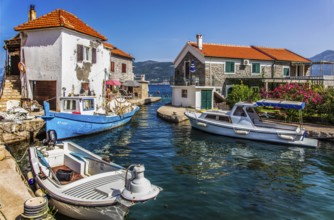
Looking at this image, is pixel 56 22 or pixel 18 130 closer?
pixel 18 130

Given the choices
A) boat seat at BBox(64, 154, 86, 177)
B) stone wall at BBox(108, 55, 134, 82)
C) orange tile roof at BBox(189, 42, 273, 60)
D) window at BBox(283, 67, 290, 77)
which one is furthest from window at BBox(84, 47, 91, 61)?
window at BBox(283, 67, 290, 77)

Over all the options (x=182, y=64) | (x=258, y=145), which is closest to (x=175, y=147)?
(x=258, y=145)

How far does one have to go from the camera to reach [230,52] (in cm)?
3198

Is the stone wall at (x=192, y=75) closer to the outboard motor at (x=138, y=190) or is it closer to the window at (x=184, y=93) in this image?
the window at (x=184, y=93)

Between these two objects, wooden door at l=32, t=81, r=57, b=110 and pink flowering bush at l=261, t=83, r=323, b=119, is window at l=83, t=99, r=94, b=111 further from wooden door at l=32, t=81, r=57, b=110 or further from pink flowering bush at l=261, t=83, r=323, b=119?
pink flowering bush at l=261, t=83, r=323, b=119

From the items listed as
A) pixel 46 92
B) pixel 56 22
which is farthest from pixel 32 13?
pixel 46 92

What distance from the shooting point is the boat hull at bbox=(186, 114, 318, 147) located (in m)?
15.7

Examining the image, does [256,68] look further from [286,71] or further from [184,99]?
[184,99]

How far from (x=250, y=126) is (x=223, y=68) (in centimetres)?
1467

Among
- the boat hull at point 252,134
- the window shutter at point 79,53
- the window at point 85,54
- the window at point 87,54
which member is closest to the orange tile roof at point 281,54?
the boat hull at point 252,134

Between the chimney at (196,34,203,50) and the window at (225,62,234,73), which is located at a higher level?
the chimney at (196,34,203,50)

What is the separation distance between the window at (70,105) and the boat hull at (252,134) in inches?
346

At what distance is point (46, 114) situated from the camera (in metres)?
14.8

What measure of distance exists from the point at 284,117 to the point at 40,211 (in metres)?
19.7
